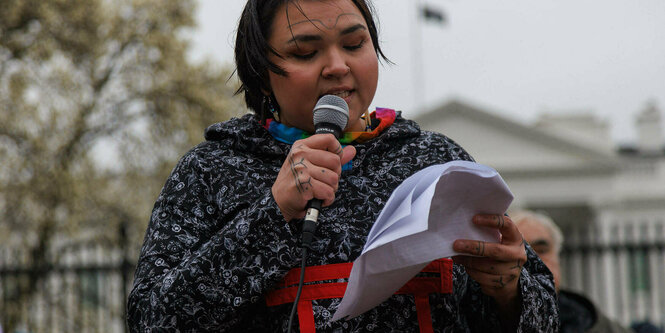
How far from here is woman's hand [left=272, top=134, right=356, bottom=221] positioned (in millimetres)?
1294

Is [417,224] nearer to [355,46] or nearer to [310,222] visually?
[310,222]

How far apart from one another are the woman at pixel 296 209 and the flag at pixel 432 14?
2956 centimetres

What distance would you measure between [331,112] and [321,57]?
15 centimetres

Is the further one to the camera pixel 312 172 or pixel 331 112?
pixel 331 112

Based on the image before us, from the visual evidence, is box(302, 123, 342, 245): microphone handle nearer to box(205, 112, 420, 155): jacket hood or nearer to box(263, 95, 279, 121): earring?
box(205, 112, 420, 155): jacket hood

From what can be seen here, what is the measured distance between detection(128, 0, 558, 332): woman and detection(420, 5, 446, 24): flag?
2956 centimetres

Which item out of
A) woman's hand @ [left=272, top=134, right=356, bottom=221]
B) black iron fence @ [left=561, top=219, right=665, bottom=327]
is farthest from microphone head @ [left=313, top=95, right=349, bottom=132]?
black iron fence @ [left=561, top=219, right=665, bottom=327]

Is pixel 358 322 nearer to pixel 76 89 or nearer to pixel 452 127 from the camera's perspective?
pixel 76 89

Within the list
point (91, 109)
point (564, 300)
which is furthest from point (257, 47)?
point (91, 109)

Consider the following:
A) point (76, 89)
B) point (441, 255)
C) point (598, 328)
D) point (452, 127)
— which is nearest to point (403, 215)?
point (441, 255)

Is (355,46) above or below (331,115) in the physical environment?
above

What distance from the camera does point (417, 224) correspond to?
1.21 metres

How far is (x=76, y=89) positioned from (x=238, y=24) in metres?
9.90

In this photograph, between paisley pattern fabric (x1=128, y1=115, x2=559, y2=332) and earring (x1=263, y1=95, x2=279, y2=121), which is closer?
paisley pattern fabric (x1=128, y1=115, x2=559, y2=332)
